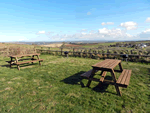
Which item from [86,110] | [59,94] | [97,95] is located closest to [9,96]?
[59,94]

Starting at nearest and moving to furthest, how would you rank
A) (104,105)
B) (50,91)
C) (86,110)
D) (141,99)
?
(86,110)
(104,105)
(141,99)
(50,91)

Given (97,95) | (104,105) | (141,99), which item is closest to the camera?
(104,105)

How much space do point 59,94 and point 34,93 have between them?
95 cm

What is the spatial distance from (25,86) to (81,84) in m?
2.44

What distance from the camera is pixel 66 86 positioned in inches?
166

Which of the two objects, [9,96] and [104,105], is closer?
[104,105]

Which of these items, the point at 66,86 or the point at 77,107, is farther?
the point at 66,86

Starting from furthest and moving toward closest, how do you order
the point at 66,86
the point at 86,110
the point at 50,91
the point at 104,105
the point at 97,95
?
1. the point at 66,86
2. the point at 50,91
3. the point at 97,95
4. the point at 104,105
5. the point at 86,110

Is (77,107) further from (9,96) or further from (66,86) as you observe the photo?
(9,96)

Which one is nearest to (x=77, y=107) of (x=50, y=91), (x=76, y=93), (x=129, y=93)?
(x=76, y=93)

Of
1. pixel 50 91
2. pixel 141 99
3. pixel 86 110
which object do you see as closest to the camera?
pixel 86 110

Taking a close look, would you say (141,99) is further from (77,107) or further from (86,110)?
(77,107)

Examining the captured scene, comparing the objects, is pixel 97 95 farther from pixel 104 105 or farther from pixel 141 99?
pixel 141 99

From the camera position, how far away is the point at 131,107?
2908 mm
